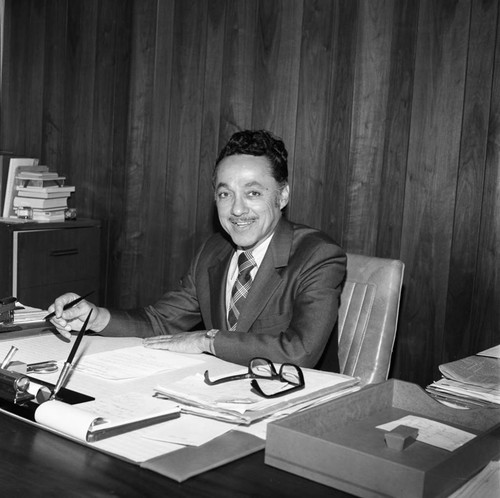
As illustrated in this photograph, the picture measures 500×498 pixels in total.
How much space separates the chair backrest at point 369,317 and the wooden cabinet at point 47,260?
6.32 feet

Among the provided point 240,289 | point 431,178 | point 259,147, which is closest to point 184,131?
point 431,178

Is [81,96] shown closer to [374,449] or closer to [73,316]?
[73,316]

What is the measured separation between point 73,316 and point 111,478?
1008mm

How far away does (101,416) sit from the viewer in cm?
133

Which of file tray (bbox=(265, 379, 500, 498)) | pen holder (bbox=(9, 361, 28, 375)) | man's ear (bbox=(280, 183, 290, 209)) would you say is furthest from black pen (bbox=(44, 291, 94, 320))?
file tray (bbox=(265, 379, 500, 498))

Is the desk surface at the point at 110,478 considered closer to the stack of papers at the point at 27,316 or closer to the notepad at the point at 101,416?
the notepad at the point at 101,416

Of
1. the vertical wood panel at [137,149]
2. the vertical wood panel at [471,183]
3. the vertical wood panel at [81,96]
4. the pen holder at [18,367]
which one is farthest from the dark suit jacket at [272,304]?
the vertical wood panel at [81,96]

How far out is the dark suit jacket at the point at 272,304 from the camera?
1.99 meters

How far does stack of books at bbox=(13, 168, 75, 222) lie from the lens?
390 cm


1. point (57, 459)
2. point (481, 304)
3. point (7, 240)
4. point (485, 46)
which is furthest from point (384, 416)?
point (7, 240)

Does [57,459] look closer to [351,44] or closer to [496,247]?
[496,247]

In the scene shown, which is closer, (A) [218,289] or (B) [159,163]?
(A) [218,289]

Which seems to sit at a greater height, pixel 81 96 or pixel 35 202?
pixel 81 96

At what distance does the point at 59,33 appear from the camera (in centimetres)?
430
